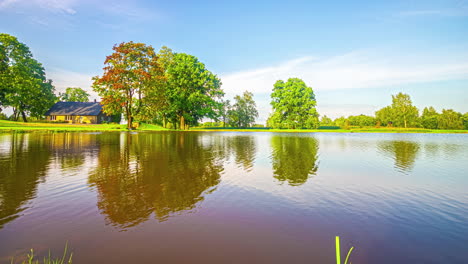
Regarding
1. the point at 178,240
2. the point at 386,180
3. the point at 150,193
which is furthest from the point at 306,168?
the point at 178,240

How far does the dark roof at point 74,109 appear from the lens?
77.1 meters

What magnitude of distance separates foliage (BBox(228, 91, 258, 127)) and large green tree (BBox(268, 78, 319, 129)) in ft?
105

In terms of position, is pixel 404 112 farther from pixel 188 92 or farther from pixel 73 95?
pixel 73 95

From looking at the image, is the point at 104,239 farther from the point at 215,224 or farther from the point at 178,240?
the point at 215,224

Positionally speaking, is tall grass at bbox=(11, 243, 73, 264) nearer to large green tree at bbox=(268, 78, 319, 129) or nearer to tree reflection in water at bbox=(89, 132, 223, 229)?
tree reflection in water at bbox=(89, 132, 223, 229)

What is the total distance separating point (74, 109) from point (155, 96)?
125ft

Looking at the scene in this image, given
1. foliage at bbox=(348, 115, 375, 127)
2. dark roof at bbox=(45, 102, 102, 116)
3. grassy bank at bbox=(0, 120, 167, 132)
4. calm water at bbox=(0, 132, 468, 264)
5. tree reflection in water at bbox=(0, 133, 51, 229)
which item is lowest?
calm water at bbox=(0, 132, 468, 264)

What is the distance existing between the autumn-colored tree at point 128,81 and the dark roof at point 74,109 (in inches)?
922

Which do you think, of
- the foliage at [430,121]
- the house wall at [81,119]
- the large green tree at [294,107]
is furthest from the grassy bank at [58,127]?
the foliage at [430,121]

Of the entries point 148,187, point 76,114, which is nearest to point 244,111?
point 76,114

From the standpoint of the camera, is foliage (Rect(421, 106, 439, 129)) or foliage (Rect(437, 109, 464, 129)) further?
foliage (Rect(421, 106, 439, 129))

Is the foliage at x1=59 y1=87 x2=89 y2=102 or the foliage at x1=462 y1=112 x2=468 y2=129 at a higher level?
the foliage at x1=59 y1=87 x2=89 y2=102

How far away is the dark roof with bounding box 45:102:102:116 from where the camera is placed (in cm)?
7706

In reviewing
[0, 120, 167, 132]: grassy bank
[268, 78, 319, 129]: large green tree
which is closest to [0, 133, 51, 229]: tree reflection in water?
[0, 120, 167, 132]: grassy bank
